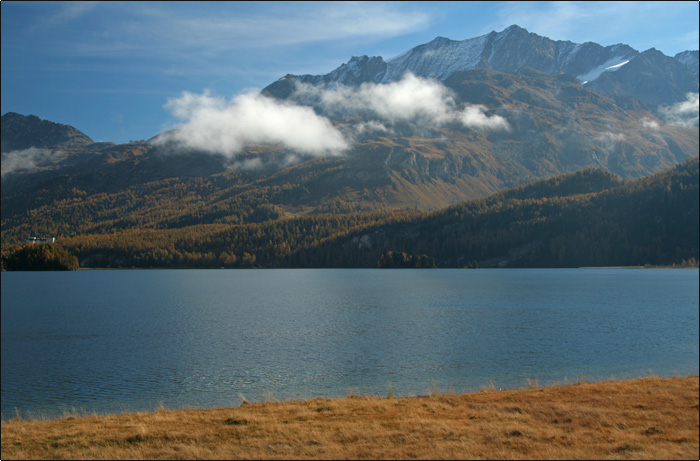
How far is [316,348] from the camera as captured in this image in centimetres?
6669

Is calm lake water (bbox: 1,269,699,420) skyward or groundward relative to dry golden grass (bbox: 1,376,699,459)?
groundward

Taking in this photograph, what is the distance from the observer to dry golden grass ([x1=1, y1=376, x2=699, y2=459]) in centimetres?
2320

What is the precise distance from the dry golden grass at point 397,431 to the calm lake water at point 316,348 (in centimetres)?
1082

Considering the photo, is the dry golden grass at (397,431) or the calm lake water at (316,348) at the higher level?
the dry golden grass at (397,431)

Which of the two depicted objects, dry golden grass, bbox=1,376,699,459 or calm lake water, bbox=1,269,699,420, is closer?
dry golden grass, bbox=1,376,699,459

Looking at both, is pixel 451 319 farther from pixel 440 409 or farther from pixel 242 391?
pixel 440 409

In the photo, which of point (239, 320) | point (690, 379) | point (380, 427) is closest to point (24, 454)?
point (380, 427)

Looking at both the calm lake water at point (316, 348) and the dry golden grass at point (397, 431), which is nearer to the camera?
the dry golden grass at point (397, 431)

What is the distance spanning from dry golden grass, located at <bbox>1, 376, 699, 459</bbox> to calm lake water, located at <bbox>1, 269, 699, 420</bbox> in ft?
35.5

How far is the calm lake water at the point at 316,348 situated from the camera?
155 ft

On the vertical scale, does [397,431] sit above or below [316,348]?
above

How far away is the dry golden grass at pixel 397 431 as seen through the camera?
76.1 feet

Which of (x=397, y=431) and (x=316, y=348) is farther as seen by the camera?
(x=316, y=348)

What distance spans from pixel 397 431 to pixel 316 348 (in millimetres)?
41429
